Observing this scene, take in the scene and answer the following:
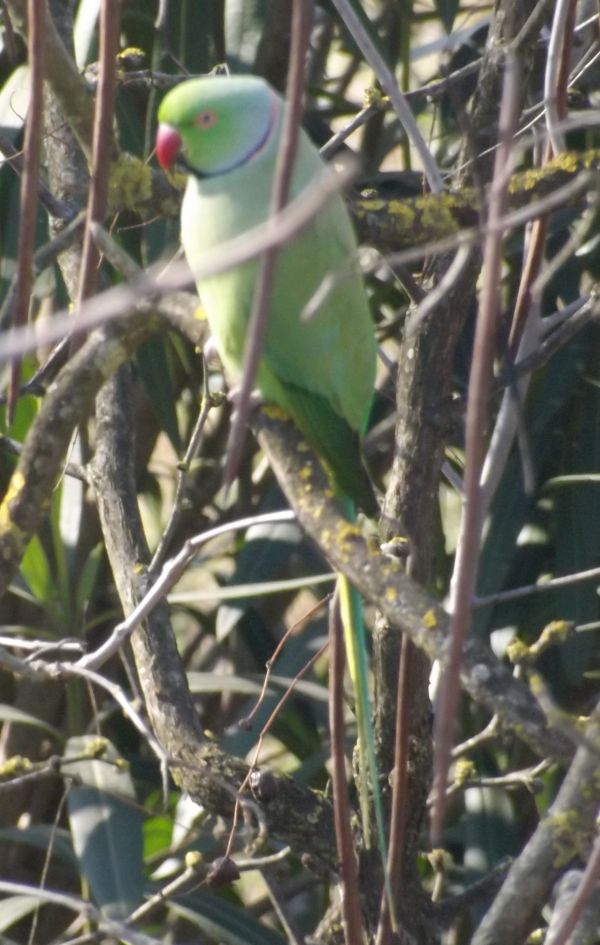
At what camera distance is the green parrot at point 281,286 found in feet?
4.11

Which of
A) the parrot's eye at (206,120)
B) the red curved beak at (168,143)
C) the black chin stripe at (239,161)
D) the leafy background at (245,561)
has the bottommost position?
the leafy background at (245,561)

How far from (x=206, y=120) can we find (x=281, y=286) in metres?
0.20

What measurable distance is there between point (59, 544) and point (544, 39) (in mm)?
1212

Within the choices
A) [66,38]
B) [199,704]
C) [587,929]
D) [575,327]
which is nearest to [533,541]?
[199,704]

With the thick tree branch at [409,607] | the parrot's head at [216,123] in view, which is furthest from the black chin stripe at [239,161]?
the thick tree branch at [409,607]

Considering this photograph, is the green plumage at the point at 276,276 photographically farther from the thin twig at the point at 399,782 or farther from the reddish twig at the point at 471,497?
the reddish twig at the point at 471,497

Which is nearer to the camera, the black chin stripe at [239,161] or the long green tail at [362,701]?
the long green tail at [362,701]

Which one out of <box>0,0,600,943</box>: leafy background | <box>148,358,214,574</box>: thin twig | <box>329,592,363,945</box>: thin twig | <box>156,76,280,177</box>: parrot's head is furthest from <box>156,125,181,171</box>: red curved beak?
<box>329,592,363,945</box>: thin twig

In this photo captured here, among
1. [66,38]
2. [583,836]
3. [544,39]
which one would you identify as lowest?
[583,836]

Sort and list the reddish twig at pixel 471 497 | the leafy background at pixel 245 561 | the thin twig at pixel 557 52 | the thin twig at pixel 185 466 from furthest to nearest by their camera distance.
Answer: the leafy background at pixel 245 561 → the thin twig at pixel 185 466 → the thin twig at pixel 557 52 → the reddish twig at pixel 471 497

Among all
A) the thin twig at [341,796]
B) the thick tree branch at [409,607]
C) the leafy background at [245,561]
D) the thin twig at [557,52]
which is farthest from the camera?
the leafy background at [245,561]

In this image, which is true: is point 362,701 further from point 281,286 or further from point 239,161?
point 239,161

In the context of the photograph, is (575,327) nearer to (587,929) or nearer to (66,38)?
(587,929)

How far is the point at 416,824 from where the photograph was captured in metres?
1.35
